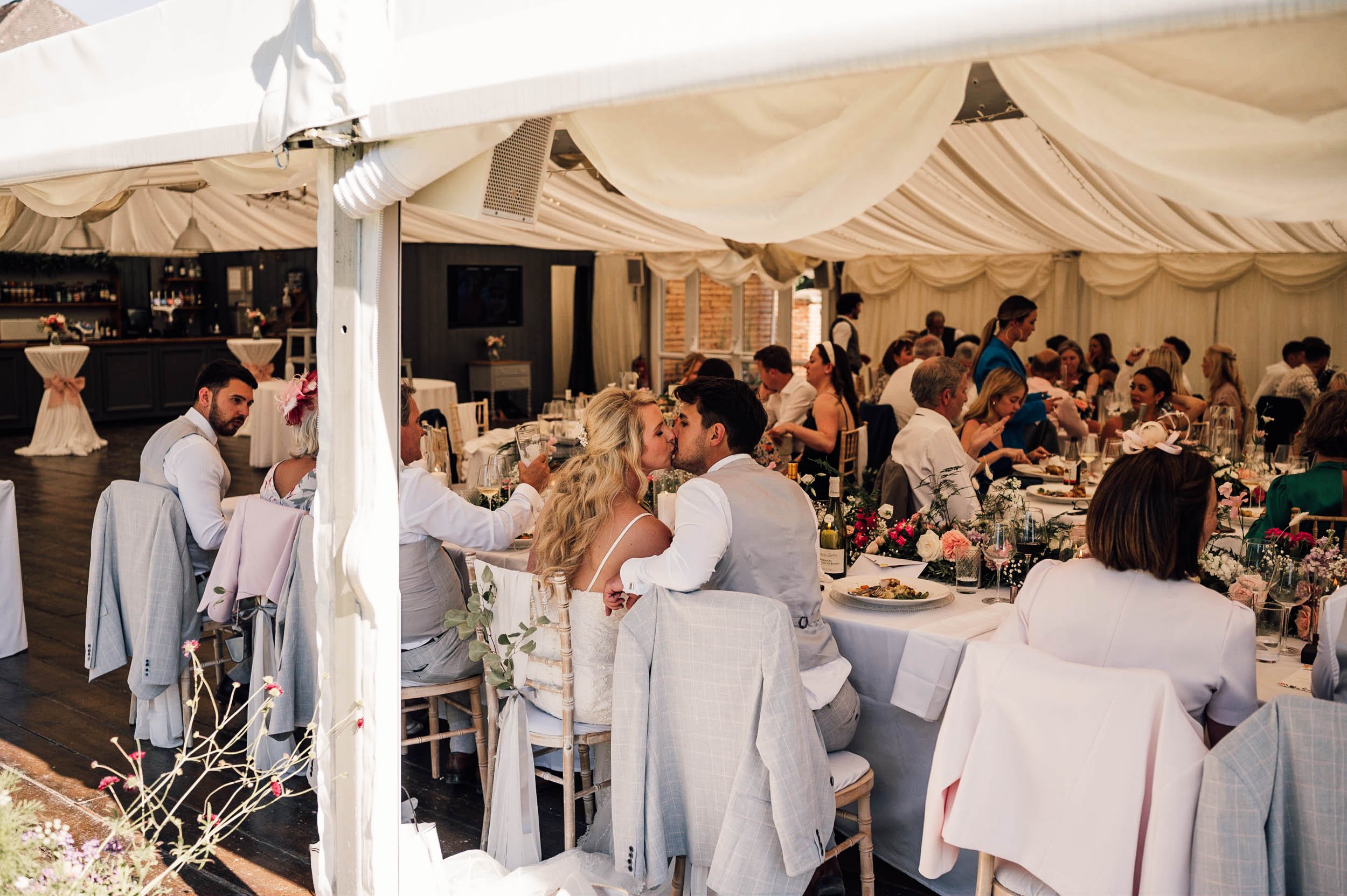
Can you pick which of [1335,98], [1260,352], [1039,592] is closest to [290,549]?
[1039,592]

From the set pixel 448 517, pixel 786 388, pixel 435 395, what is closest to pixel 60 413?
pixel 435 395

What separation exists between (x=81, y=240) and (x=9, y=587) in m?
4.07

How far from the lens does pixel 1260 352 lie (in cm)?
1246

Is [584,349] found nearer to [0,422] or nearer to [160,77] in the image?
[0,422]

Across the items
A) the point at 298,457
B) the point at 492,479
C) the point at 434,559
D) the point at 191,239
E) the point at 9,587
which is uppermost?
the point at 191,239

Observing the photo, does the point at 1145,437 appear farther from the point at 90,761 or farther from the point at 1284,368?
the point at 1284,368

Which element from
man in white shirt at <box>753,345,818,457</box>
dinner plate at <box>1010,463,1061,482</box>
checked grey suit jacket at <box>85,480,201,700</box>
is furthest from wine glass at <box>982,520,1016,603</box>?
man in white shirt at <box>753,345,818,457</box>

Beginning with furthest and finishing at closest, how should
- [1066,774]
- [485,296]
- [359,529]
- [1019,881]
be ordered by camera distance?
[485,296]
[359,529]
[1019,881]
[1066,774]

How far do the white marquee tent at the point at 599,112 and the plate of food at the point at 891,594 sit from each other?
1160 millimetres

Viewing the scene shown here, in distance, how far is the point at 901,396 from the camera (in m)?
7.91

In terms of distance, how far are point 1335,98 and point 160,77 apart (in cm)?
255

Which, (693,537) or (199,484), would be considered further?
(199,484)

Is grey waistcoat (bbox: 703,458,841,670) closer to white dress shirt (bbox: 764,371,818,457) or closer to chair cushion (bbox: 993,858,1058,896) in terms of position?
chair cushion (bbox: 993,858,1058,896)

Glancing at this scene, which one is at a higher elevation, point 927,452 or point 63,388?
point 927,452
